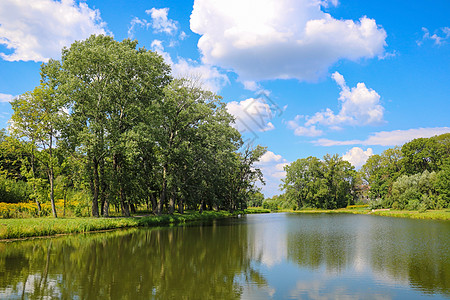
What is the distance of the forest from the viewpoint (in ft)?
217

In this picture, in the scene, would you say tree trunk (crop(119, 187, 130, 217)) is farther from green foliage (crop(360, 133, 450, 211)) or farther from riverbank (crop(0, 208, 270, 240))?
green foliage (crop(360, 133, 450, 211))

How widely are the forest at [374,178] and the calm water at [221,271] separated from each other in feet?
170

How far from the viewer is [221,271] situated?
516 inches

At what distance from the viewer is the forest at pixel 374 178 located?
66.1 metres

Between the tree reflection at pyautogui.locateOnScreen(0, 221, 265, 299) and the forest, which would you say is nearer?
the tree reflection at pyautogui.locateOnScreen(0, 221, 265, 299)

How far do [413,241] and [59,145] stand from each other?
112 feet

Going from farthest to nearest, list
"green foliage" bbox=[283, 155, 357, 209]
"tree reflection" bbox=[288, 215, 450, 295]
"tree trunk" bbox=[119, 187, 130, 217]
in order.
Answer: "green foliage" bbox=[283, 155, 357, 209] < "tree trunk" bbox=[119, 187, 130, 217] < "tree reflection" bbox=[288, 215, 450, 295]

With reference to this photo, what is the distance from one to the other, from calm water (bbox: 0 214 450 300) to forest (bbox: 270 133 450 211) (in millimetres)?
51740

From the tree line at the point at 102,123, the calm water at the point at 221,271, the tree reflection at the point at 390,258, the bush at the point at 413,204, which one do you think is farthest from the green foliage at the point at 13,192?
the bush at the point at 413,204

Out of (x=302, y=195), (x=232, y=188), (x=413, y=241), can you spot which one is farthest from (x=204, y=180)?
(x=302, y=195)

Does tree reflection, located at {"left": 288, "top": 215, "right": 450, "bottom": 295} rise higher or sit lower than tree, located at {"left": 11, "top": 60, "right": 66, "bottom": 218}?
lower

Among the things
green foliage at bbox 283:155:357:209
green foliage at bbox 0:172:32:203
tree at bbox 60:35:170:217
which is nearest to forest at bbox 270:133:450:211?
green foliage at bbox 283:155:357:209

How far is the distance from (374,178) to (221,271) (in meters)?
98.0

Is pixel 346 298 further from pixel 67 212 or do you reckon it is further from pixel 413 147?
pixel 413 147
